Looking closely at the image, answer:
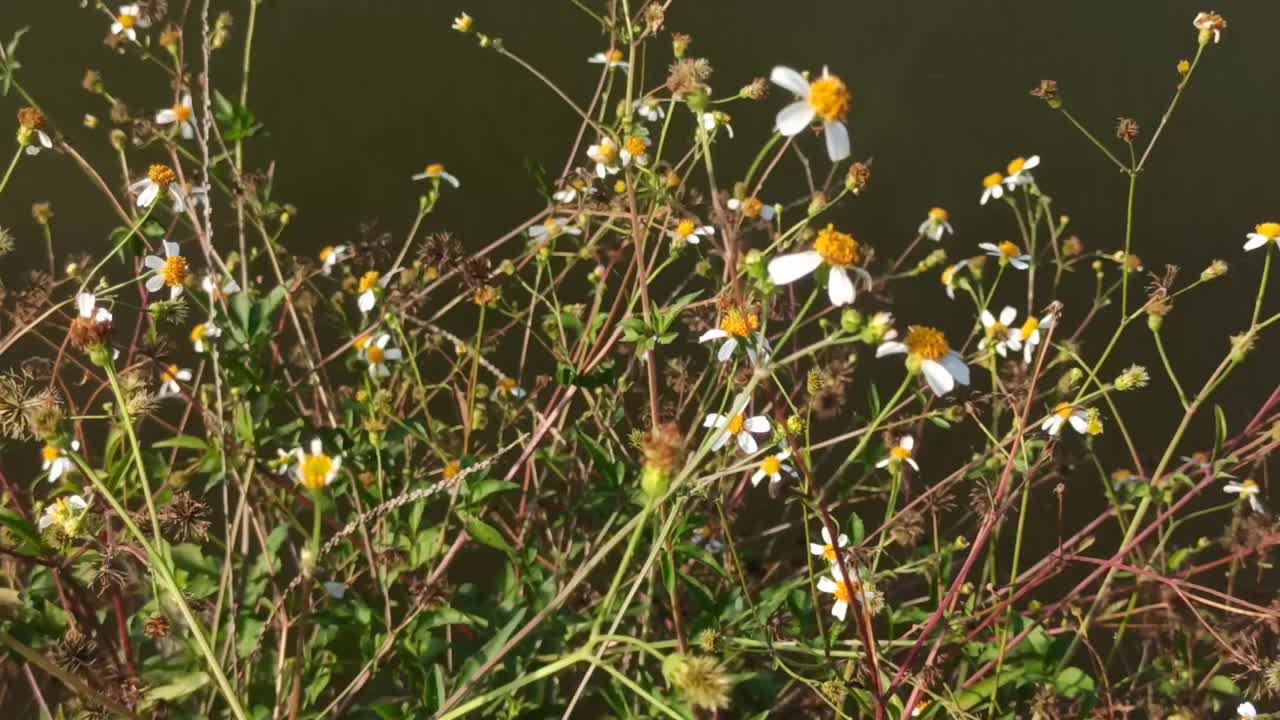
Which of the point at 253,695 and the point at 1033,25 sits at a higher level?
the point at 1033,25

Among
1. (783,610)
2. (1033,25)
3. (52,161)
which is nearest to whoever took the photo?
(783,610)

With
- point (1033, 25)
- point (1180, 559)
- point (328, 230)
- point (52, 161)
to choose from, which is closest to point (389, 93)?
point (328, 230)

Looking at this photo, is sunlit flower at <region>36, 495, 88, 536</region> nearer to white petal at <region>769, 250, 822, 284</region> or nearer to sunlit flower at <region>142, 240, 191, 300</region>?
sunlit flower at <region>142, 240, 191, 300</region>

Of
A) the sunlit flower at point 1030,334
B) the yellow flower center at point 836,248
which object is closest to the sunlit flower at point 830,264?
the yellow flower center at point 836,248

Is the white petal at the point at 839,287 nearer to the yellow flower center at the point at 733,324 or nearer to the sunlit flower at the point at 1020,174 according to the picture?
the yellow flower center at the point at 733,324

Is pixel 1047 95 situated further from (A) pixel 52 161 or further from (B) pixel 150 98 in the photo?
(A) pixel 52 161

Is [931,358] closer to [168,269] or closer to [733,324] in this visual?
[733,324]

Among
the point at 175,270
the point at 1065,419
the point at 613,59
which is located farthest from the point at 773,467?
the point at 175,270
